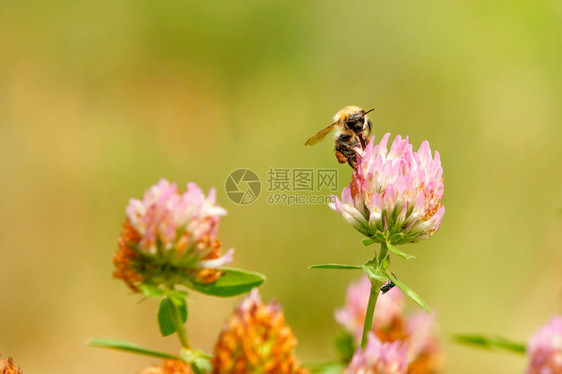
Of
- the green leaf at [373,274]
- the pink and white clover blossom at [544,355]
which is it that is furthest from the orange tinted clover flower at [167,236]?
the pink and white clover blossom at [544,355]

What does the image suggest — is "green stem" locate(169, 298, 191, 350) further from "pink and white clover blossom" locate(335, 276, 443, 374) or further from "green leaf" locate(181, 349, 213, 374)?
"pink and white clover blossom" locate(335, 276, 443, 374)

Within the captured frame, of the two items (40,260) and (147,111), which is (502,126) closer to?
(147,111)

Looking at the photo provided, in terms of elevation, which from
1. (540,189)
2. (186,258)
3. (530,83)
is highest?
(530,83)

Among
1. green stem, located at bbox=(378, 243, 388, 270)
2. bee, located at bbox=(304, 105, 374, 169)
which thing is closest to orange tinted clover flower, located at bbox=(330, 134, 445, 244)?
green stem, located at bbox=(378, 243, 388, 270)

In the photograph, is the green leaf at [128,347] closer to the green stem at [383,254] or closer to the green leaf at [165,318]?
the green leaf at [165,318]

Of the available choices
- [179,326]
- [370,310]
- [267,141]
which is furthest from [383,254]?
[267,141]

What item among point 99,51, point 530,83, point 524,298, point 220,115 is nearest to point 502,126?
point 530,83
